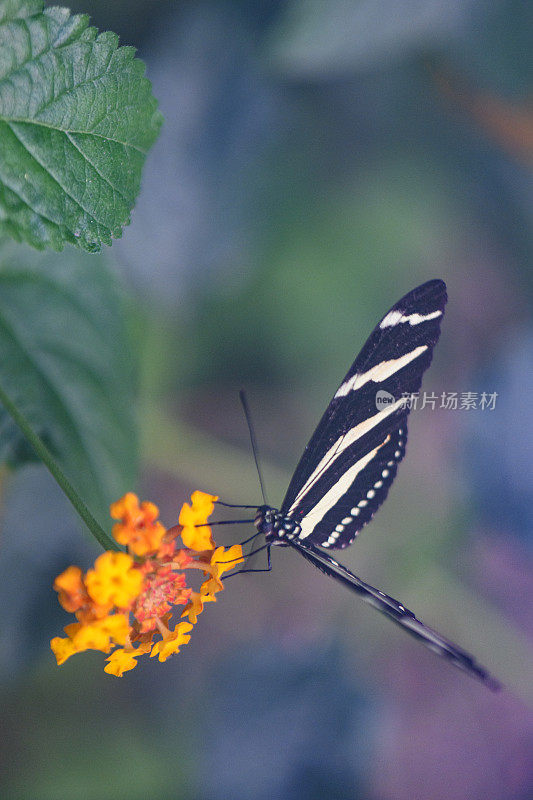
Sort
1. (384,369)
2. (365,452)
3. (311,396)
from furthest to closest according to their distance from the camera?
(311,396) → (365,452) → (384,369)

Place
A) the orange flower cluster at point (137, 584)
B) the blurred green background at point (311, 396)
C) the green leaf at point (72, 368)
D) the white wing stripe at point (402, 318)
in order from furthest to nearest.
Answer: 1. the blurred green background at point (311, 396)
2. the green leaf at point (72, 368)
3. the white wing stripe at point (402, 318)
4. the orange flower cluster at point (137, 584)

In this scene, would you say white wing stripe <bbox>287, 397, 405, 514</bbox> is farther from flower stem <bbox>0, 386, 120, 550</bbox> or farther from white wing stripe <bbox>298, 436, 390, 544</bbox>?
flower stem <bbox>0, 386, 120, 550</bbox>

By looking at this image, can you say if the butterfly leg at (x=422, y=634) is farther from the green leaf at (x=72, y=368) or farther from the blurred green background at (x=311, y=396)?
the blurred green background at (x=311, y=396)

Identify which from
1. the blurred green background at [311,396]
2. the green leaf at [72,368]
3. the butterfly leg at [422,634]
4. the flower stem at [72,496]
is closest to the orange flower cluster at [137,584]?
the flower stem at [72,496]

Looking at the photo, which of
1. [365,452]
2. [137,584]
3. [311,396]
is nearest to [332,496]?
[365,452]

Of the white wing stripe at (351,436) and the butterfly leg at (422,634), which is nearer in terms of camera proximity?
the butterfly leg at (422,634)

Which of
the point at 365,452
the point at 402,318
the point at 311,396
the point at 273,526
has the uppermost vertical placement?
the point at 311,396

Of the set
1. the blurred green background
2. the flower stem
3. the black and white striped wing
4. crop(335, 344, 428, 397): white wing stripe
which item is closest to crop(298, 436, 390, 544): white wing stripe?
the black and white striped wing

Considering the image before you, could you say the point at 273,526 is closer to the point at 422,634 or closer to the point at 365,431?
the point at 365,431

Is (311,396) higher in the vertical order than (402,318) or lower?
higher
